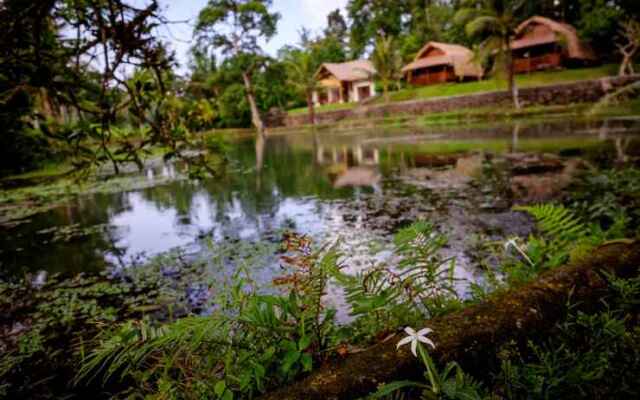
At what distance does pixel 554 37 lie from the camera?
25000 mm

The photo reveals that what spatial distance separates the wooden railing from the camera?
26.1 meters

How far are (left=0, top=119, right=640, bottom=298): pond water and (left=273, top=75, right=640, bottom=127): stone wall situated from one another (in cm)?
989

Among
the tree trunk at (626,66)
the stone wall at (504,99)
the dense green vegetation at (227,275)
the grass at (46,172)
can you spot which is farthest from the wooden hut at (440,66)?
the grass at (46,172)

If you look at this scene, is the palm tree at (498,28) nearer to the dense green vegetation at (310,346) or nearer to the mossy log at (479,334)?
the dense green vegetation at (310,346)

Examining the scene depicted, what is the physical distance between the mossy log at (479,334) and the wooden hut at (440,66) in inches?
1265

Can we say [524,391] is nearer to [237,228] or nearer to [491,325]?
[491,325]

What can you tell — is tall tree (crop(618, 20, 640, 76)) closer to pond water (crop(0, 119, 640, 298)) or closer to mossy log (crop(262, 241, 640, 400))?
pond water (crop(0, 119, 640, 298))

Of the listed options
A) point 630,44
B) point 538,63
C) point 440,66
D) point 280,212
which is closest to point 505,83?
point 538,63

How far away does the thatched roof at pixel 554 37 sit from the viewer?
24.9 metres

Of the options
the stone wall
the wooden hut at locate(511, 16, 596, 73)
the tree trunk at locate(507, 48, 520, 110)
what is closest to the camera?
the stone wall

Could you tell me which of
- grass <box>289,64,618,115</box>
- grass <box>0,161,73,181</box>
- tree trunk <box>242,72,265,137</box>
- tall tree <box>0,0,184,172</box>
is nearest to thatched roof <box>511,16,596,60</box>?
grass <box>289,64,618,115</box>

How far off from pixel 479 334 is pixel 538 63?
32.0 metres

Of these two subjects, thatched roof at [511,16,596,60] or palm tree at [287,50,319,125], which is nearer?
thatched roof at [511,16,596,60]

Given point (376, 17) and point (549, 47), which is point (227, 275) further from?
point (376, 17)
